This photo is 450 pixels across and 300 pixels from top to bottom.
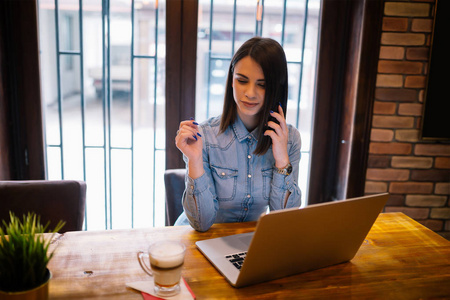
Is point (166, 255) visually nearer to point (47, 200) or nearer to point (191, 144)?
point (191, 144)

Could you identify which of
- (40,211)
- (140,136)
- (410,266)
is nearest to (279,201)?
(410,266)

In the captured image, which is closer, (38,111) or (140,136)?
(38,111)

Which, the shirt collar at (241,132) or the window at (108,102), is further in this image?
the window at (108,102)

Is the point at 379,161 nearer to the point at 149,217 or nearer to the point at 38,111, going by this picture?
the point at 149,217

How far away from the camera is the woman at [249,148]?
1.31 metres

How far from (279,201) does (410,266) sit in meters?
0.49

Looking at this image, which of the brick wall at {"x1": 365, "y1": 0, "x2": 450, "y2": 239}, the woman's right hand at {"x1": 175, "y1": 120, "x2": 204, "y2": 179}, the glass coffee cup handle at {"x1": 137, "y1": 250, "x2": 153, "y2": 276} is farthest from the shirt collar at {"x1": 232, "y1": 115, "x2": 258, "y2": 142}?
the brick wall at {"x1": 365, "y1": 0, "x2": 450, "y2": 239}

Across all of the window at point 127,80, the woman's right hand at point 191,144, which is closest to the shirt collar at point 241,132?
the woman's right hand at point 191,144

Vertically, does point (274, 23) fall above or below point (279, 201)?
above

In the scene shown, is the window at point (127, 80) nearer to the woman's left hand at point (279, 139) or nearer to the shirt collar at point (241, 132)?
the shirt collar at point (241, 132)

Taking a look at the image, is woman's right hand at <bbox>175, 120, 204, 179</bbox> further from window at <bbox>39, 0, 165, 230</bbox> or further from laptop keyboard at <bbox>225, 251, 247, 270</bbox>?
window at <bbox>39, 0, 165, 230</bbox>

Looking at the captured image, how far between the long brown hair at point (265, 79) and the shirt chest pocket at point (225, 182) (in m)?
0.13

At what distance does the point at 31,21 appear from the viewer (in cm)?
196

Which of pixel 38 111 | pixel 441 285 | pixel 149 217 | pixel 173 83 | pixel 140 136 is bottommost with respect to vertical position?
pixel 149 217
